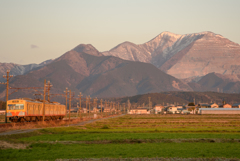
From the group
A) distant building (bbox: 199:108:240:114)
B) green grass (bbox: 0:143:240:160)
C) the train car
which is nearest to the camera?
green grass (bbox: 0:143:240:160)

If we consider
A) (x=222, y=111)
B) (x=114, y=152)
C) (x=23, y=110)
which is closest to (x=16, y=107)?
(x=23, y=110)

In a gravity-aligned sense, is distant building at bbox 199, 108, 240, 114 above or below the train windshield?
below

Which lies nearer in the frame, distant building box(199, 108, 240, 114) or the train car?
the train car

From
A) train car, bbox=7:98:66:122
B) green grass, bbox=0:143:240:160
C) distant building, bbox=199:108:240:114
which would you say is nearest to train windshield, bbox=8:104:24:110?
train car, bbox=7:98:66:122

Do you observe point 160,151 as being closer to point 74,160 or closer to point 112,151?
point 112,151

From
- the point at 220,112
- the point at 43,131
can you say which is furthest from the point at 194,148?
the point at 220,112

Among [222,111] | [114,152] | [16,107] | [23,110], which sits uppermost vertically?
[16,107]

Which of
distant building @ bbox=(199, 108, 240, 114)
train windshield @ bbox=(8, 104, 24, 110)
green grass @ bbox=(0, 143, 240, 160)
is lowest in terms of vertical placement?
green grass @ bbox=(0, 143, 240, 160)

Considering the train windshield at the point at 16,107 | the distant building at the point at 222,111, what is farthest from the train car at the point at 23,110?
the distant building at the point at 222,111

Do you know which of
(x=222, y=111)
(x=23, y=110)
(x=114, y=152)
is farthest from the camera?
(x=222, y=111)

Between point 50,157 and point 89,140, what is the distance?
530 inches

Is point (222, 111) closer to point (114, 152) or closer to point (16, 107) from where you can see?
point (16, 107)

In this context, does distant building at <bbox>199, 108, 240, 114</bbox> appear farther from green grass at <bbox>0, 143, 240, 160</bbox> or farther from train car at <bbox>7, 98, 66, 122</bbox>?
green grass at <bbox>0, 143, 240, 160</bbox>

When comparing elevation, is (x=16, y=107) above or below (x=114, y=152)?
above
